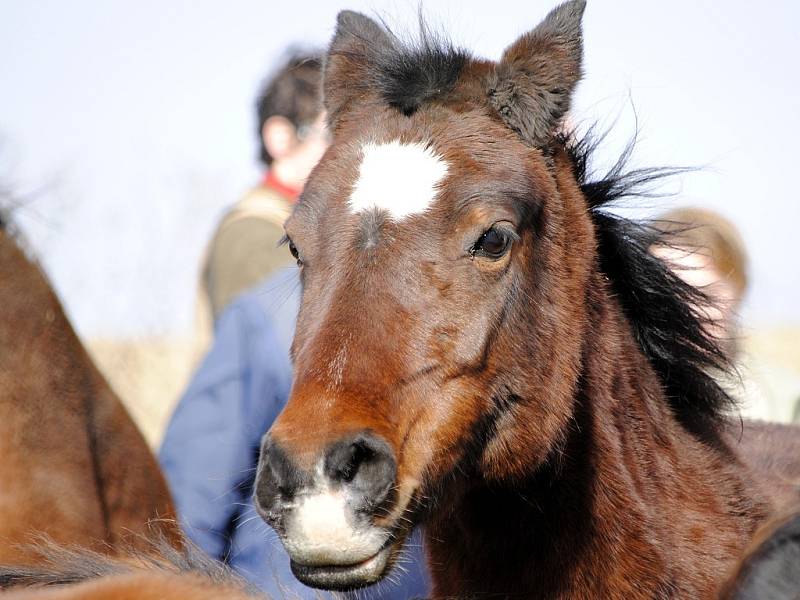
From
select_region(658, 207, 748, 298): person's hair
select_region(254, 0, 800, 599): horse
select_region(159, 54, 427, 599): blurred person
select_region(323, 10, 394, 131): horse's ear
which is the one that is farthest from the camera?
select_region(658, 207, 748, 298): person's hair

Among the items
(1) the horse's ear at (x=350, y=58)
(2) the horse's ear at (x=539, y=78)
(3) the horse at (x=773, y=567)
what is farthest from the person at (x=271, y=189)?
(3) the horse at (x=773, y=567)

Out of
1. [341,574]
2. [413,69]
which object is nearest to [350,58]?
[413,69]

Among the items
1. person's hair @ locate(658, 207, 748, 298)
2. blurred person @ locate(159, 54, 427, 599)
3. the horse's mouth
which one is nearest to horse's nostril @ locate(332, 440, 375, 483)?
the horse's mouth

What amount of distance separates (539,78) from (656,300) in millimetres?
764

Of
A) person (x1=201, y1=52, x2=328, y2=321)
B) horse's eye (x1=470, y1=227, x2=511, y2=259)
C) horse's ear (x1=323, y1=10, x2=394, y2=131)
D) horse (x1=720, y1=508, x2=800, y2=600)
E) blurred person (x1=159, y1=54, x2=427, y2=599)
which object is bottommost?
blurred person (x1=159, y1=54, x2=427, y2=599)

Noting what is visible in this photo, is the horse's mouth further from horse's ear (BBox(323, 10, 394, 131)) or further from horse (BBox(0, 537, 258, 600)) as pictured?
horse's ear (BBox(323, 10, 394, 131))

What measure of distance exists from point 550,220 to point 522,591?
0.96 metres

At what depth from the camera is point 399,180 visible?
2502 millimetres

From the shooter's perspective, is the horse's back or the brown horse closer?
the horse's back

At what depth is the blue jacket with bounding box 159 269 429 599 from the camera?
414 centimetres

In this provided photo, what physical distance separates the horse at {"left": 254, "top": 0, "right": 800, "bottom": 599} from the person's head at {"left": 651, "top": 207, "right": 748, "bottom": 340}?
317mm

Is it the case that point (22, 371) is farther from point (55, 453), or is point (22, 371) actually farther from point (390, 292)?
point (390, 292)

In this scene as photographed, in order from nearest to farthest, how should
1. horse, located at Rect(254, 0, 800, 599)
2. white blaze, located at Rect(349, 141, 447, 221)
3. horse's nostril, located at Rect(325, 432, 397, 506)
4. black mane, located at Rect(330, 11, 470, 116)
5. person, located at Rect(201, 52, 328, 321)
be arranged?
horse's nostril, located at Rect(325, 432, 397, 506) < horse, located at Rect(254, 0, 800, 599) < white blaze, located at Rect(349, 141, 447, 221) < black mane, located at Rect(330, 11, 470, 116) < person, located at Rect(201, 52, 328, 321)

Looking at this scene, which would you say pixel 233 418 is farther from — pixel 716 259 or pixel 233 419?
pixel 716 259
